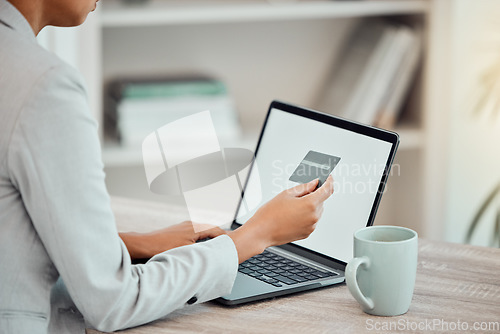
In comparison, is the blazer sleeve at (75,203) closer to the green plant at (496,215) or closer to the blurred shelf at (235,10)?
the blurred shelf at (235,10)

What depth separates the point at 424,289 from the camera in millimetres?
933

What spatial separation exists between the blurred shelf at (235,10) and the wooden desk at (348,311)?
1251mm

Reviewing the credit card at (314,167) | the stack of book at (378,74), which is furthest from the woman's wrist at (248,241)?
the stack of book at (378,74)

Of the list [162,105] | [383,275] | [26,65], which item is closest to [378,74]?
[162,105]

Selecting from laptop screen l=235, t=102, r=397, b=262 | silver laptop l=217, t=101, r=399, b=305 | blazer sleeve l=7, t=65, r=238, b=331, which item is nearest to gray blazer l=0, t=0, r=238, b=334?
blazer sleeve l=7, t=65, r=238, b=331

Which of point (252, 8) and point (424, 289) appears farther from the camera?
point (252, 8)

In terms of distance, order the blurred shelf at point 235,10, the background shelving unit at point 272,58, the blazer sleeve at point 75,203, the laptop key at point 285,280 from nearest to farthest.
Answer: the blazer sleeve at point 75,203, the laptop key at point 285,280, the blurred shelf at point 235,10, the background shelving unit at point 272,58

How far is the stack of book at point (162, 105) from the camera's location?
207cm

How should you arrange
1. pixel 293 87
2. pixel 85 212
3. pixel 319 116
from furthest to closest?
pixel 293 87, pixel 319 116, pixel 85 212

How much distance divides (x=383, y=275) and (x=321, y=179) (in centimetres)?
20

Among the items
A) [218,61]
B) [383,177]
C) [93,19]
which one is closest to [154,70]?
[218,61]

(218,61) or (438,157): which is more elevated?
(218,61)

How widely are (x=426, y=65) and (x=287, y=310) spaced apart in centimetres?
156

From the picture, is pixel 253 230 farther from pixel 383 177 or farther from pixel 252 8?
pixel 252 8
